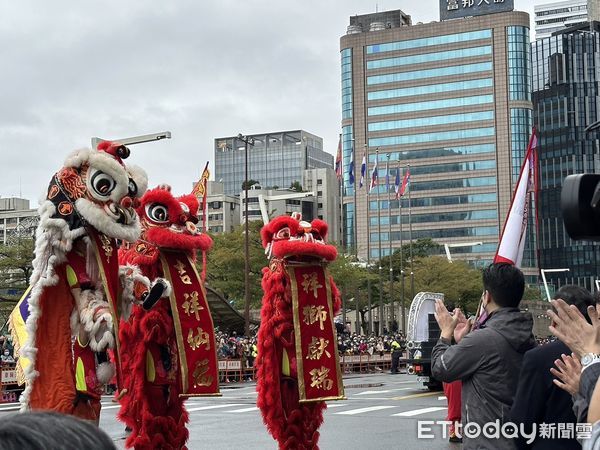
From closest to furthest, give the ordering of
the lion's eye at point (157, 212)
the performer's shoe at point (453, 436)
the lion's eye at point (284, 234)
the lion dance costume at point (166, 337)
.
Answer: the lion dance costume at point (166, 337)
the lion's eye at point (157, 212)
the lion's eye at point (284, 234)
the performer's shoe at point (453, 436)

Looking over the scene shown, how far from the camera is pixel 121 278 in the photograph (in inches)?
286

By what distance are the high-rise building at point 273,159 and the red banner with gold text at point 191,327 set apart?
456 feet

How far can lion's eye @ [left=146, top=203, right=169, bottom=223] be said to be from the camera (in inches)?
336

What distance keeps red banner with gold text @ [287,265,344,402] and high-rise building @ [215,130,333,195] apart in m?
139

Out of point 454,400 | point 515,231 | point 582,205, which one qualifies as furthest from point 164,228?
point 454,400

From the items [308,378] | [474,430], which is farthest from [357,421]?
[474,430]

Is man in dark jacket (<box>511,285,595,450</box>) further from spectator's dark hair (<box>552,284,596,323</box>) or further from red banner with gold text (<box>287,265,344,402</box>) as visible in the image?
red banner with gold text (<box>287,265,344,402</box>)

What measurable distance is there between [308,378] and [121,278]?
7.86 feet

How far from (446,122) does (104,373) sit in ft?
376

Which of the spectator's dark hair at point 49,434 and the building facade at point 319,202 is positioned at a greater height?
the building facade at point 319,202

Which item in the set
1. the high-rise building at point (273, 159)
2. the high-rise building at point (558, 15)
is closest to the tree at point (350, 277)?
the high-rise building at point (273, 159)

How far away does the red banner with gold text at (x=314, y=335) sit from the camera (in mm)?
8914

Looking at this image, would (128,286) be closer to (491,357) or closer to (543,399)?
(491,357)

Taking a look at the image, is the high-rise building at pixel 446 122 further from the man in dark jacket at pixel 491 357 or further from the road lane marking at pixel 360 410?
the man in dark jacket at pixel 491 357
